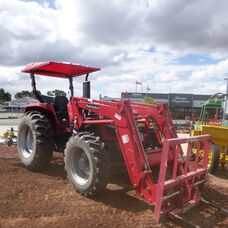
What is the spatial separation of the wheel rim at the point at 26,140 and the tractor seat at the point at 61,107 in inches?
34.8

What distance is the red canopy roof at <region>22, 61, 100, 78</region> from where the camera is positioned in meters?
5.23

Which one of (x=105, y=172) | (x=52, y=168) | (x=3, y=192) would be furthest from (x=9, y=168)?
(x=105, y=172)

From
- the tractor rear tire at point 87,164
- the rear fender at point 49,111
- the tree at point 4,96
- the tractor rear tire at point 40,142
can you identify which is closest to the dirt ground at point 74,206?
the tractor rear tire at point 87,164

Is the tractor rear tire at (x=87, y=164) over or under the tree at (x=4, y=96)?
under

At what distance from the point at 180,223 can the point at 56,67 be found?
→ 4.14m

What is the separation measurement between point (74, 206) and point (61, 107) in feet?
9.07

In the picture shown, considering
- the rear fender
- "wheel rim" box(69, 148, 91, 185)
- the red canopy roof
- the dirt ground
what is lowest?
the dirt ground

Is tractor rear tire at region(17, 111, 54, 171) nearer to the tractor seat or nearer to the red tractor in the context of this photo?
the red tractor

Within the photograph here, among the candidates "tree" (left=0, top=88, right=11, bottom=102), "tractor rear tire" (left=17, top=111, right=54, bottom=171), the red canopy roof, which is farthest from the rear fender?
"tree" (left=0, top=88, right=11, bottom=102)

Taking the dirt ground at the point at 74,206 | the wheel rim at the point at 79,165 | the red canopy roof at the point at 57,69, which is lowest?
the dirt ground at the point at 74,206

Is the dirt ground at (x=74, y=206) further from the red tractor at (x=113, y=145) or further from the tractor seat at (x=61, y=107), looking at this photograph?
the tractor seat at (x=61, y=107)

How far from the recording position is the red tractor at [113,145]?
340 cm

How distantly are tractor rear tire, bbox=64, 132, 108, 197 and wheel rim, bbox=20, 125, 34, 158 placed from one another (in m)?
2.07

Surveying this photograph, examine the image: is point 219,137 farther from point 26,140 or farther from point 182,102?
point 182,102
